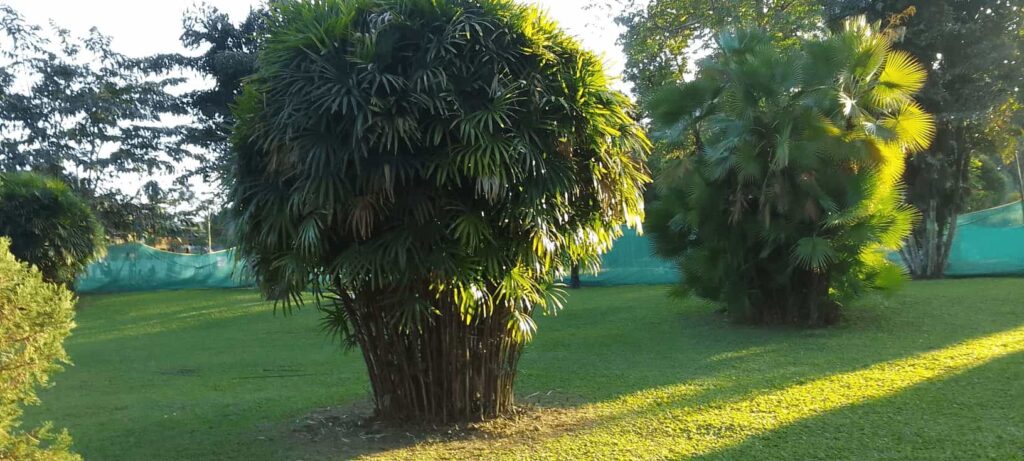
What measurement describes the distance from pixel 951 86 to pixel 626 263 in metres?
8.09

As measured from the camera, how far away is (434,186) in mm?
5148

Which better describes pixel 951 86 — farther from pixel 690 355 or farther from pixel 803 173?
pixel 690 355

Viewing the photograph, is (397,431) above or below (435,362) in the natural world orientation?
below

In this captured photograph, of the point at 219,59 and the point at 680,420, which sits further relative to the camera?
Answer: the point at 219,59

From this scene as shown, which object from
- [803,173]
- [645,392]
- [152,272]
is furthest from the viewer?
[152,272]

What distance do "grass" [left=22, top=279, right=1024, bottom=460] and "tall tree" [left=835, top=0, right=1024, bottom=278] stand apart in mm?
4316

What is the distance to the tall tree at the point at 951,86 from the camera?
15867mm

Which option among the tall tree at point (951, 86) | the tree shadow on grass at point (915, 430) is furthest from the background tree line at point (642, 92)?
the tree shadow on grass at point (915, 430)

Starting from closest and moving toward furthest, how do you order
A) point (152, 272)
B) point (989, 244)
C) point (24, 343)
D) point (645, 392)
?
1. point (24, 343)
2. point (645, 392)
3. point (989, 244)
4. point (152, 272)

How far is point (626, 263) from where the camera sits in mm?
19453

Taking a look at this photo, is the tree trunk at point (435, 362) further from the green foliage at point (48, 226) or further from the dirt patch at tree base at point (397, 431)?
the green foliage at point (48, 226)

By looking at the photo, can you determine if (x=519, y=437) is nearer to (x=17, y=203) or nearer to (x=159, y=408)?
(x=159, y=408)

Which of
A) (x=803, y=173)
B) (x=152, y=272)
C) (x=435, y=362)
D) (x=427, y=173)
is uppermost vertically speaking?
(x=803, y=173)

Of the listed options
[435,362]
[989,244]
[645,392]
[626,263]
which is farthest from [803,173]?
[626,263]
